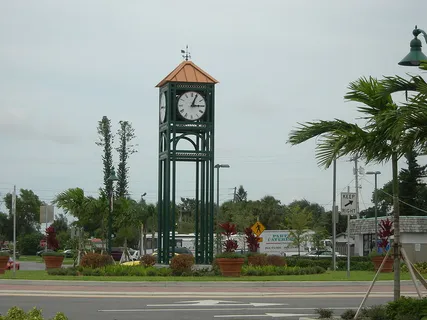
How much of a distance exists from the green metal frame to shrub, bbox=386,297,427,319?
23059mm

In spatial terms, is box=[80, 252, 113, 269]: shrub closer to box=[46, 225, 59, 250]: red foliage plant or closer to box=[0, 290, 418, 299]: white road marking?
box=[46, 225, 59, 250]: red foliage plant

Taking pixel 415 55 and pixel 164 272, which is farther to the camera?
pixel 164 272

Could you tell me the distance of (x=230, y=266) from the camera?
109 feet

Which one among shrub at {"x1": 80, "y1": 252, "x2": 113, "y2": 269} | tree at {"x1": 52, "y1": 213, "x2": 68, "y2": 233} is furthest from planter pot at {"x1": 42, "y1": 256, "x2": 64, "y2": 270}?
tree at {"x1": 52, "y1": 213, "x2": 68, "y2": 233}

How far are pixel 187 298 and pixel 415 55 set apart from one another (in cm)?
1245

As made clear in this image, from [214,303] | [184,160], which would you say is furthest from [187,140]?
[214,303]

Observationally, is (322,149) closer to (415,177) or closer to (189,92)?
(189,92)

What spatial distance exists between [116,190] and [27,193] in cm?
3399

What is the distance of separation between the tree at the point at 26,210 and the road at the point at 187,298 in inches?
2927

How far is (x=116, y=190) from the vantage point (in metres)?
75.1

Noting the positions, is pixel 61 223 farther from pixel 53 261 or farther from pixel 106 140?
pixel 53 261

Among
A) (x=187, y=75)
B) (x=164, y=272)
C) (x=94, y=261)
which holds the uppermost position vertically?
(x=187, y=75)

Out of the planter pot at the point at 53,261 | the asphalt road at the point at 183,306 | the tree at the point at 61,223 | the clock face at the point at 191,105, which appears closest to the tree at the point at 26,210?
the tree at the point at 61,223

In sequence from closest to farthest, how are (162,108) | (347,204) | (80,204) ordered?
(347,204)
(162,108)
(80,204)
